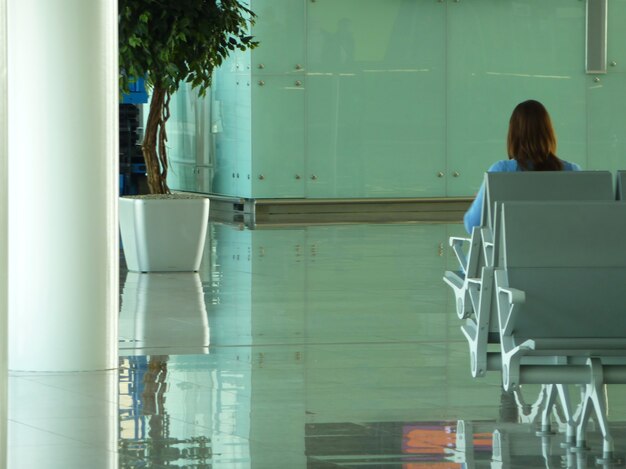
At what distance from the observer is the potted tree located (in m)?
13.9

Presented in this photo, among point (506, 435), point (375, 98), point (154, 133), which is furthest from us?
point (375, 98)

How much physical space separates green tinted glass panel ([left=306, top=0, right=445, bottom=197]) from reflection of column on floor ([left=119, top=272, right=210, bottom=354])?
420 inches

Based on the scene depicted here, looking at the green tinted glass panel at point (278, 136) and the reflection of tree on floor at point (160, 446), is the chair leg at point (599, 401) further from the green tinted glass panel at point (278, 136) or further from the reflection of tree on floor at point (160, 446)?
the green tinted glass panel at point (278, 136)

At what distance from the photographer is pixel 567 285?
599 centimetres

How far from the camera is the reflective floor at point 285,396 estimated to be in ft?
20.1

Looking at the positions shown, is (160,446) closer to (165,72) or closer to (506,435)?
(506,435)

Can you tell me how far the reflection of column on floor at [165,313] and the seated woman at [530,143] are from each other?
2.48 m

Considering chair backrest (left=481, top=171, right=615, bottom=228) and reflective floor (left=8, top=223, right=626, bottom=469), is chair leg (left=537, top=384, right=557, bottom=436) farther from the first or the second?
chair backrest (left=481, top=171, right=615, bottom=228)

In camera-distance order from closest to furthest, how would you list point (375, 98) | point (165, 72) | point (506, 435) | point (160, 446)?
point (160, 446), point (506, 435), point (165, 72), point (375, 98)

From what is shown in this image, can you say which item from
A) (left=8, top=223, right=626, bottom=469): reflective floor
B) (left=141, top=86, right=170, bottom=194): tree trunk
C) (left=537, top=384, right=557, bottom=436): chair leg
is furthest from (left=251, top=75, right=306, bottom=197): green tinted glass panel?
(left=537, top=384, right=557, bottom=436): chair leg

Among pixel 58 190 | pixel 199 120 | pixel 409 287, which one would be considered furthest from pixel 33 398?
pixel 199 120

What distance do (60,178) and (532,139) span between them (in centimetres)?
270

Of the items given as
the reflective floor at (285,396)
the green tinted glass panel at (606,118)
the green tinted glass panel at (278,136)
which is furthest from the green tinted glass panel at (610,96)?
the reflective floor at (285,396)

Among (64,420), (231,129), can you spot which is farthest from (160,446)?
(231,129)
